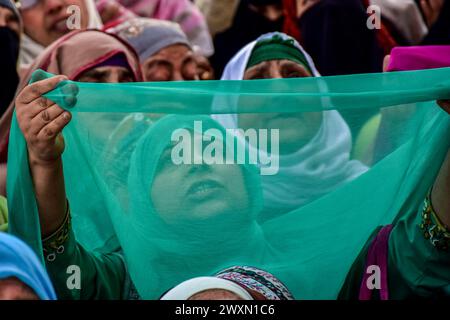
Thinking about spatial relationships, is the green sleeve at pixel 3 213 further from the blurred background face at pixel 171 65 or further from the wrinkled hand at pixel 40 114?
the blurred background face at pixel 171 65

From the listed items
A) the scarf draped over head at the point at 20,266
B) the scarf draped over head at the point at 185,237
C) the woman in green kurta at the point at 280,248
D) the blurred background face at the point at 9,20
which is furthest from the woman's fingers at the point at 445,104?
the blurred background face at the point at 9,20

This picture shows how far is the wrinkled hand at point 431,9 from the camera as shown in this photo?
365 centimetres

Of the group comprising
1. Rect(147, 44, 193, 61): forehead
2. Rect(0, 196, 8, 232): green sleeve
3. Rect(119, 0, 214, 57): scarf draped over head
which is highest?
Rect(0, 196, 8, 232): green sleeve

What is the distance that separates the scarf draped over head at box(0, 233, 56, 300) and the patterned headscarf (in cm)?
40

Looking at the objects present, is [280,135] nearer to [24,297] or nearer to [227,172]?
[227,172]

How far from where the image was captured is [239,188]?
7.64 ft

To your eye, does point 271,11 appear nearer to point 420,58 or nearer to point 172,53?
point 172,53

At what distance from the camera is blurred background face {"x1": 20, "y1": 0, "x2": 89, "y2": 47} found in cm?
371

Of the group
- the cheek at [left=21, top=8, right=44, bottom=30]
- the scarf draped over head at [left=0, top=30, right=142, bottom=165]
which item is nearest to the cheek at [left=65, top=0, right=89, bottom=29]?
the cheek at [left=21, top=8, right=44, bottom=30]

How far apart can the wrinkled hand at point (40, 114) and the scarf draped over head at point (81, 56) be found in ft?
2.23

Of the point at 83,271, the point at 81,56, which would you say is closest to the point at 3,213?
the point at 83,271

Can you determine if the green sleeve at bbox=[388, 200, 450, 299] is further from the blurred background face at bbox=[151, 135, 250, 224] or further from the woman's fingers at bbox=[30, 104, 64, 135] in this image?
the woman's fingers at bbox=[30, 104, 64, 135]

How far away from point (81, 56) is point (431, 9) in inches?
57.1

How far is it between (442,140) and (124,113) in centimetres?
80
